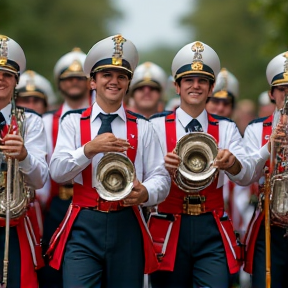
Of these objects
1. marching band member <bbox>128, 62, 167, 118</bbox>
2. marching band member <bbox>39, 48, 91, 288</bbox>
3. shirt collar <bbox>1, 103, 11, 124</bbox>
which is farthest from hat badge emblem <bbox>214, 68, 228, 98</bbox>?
shirt collar <bbox>1, 103, 11, 124</bbox>

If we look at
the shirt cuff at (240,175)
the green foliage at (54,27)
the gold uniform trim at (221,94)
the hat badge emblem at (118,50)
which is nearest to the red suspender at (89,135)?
the hat badge emblem at (118,50)

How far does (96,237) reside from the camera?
7.18m

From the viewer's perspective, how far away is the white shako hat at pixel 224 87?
10469 mm

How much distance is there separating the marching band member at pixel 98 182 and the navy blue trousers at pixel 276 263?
0.97 metres

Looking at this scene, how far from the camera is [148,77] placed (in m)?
11.3

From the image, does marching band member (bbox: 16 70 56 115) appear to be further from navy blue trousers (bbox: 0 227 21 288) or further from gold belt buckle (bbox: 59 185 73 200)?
navy blue trousers (bbox: 0 227 21 288)

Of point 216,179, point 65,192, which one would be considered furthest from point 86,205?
point 65,192

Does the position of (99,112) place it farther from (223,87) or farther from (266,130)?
(223,87)

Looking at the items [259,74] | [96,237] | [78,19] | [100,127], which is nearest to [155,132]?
[100,127]

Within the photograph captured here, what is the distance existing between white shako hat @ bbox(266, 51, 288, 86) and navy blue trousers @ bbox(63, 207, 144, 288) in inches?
73.4

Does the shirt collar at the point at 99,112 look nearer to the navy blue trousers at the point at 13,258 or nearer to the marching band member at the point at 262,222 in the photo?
the navy blue trousers at the point at 13,258

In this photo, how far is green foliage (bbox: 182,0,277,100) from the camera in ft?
114

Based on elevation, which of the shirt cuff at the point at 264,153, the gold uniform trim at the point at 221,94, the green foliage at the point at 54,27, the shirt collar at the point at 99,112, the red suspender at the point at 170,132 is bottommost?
the shirt cuff at the point at 264,153

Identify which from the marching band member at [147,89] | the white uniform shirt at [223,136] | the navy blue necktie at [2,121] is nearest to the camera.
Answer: the navy blue necktie at [2,121]
